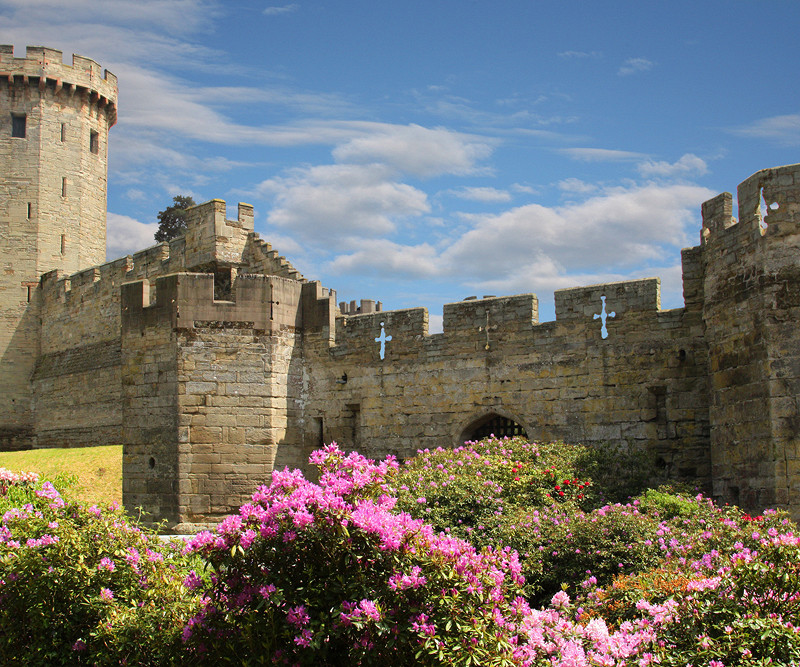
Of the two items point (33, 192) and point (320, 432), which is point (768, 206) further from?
point (33, 192)

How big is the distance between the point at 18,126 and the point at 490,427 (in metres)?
28.0

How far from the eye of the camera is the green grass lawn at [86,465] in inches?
976

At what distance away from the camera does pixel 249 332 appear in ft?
57.2

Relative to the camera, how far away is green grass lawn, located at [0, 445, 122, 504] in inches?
976

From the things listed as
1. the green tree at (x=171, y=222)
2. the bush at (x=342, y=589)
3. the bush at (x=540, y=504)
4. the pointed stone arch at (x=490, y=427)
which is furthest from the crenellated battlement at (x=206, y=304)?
the green tree at (x=171, y=222)

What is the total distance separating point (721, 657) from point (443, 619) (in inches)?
78.6

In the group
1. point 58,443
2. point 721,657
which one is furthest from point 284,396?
point 58,443

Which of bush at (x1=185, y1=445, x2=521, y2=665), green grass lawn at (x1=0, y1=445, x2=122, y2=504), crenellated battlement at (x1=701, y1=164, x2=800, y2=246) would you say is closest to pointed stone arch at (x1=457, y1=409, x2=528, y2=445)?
crenellated battlement at (x1=701, y1=164, x2=800, y2=246)

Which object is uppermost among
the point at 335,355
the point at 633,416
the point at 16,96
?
the point at 16,96

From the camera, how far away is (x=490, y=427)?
1725 cm

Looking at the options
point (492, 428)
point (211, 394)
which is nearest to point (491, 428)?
point (492, 428)

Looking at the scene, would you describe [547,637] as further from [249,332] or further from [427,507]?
[249,332]

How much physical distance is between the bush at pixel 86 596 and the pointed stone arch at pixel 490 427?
339 inches

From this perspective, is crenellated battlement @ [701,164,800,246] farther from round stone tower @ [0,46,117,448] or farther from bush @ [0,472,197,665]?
round stone tower @ [0,46,117,448]
